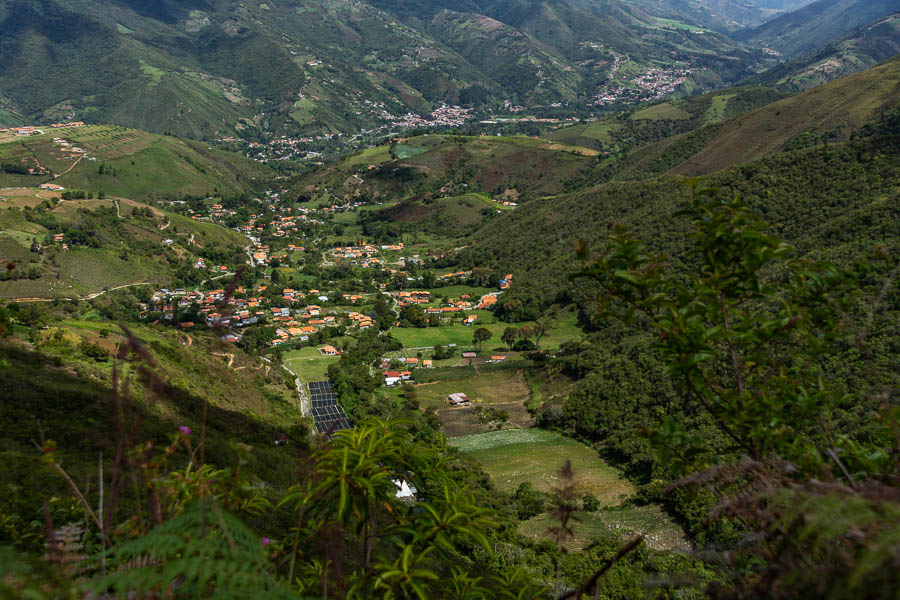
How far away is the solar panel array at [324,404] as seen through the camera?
36.3 metres

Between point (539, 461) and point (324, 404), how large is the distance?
19.0 meters

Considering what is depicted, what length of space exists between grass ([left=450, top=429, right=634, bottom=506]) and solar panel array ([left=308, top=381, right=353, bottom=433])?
9.88m

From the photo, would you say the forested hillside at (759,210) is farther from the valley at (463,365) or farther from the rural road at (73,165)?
the rural road at (73,165)

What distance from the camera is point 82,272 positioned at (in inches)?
2404

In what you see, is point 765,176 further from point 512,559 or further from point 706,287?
point 706,287

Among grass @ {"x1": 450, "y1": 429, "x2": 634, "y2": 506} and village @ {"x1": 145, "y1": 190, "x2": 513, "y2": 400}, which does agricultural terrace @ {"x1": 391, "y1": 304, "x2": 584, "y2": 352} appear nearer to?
village @ {"x1": 145, "y1": 190, "x2": 513, "y2": 400}

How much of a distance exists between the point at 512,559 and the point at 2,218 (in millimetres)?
81842

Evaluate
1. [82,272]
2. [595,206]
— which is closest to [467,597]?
[82,272]

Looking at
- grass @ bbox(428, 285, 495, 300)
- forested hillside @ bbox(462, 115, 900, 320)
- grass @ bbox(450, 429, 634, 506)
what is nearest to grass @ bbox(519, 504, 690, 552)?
grass @ bbox(450, 429, 634, 506)

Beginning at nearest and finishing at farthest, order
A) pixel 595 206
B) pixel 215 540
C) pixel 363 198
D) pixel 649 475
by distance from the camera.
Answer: pixel 215 540
pixel 649 475
pixel 595 206
pixel 363 198

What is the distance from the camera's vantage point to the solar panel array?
3630 centimetres

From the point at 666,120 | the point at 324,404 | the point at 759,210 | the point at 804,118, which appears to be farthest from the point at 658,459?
the point at 666,120

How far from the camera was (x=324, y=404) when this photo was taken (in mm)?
40062

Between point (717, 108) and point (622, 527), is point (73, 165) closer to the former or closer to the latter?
point (622, 527)
